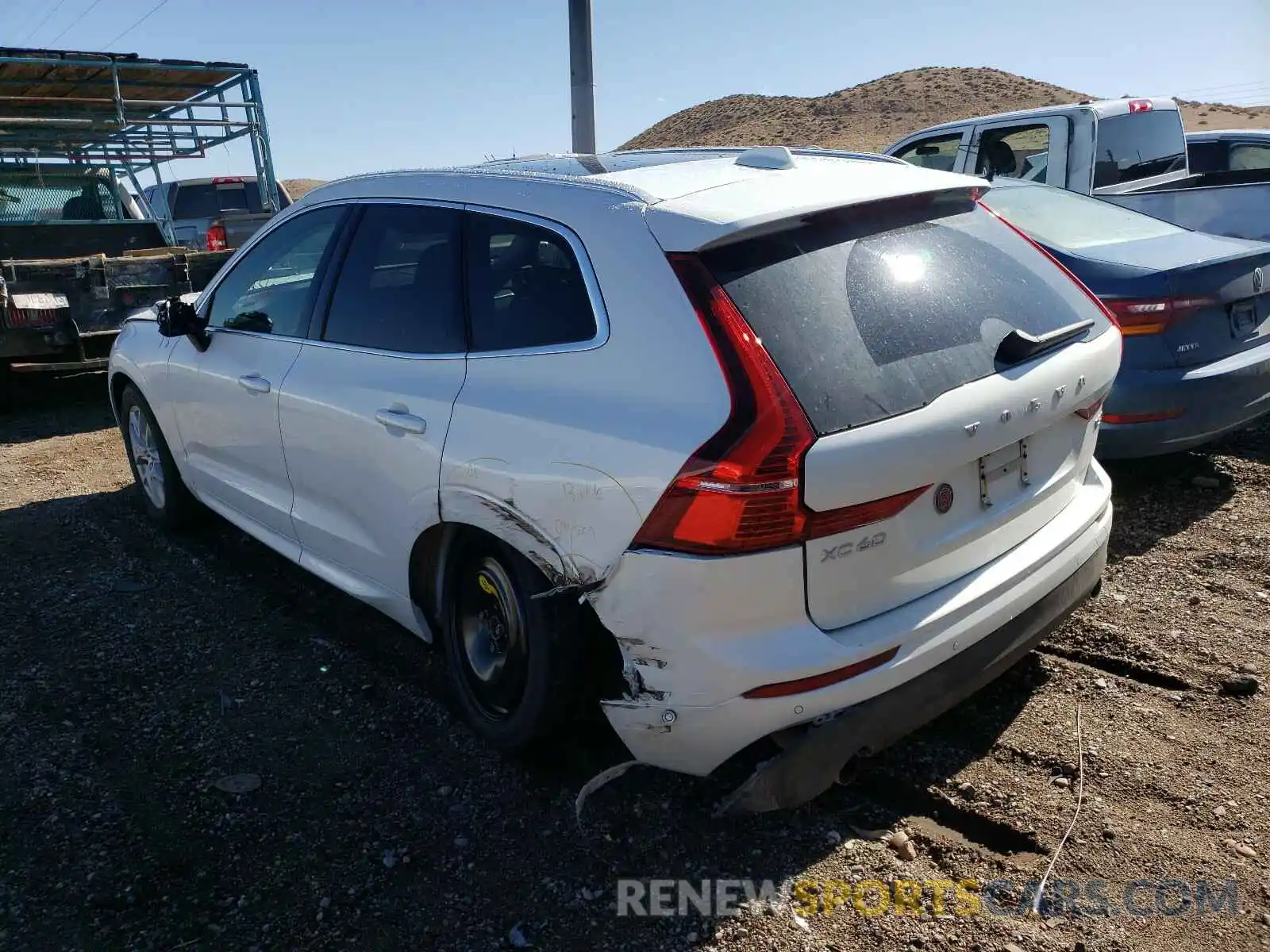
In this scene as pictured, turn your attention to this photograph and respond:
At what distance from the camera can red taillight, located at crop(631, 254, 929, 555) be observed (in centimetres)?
235

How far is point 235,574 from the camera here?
4.88 meters

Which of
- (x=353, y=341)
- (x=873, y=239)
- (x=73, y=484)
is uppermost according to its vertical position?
(x=873, y=239)

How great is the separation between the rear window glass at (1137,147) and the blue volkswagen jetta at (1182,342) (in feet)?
11.8

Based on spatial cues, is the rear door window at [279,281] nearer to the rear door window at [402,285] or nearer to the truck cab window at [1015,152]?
the rear door window at [402,285]

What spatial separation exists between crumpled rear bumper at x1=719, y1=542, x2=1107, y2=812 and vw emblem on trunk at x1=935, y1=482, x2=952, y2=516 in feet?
1.36

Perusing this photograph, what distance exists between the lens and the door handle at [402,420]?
10.3ft

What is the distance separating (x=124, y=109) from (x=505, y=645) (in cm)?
1167

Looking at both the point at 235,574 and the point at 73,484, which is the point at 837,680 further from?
the point at 73,484

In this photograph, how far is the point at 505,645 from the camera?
10.3 ft

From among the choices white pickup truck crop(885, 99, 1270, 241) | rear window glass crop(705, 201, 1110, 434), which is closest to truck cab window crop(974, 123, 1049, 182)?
white pickup truck crop(885, 99, 1270, 241)

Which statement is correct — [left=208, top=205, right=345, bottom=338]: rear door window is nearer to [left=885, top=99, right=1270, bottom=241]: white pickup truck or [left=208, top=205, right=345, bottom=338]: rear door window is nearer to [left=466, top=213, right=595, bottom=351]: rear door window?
[left=466, top=213, right=595, bottom=351]: rear door window

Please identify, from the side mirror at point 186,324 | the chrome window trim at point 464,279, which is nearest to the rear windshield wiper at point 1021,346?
the chrome window trim at point 464,279

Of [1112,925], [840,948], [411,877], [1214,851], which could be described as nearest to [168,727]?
[411,877]

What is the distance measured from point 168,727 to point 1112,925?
10.00ft
